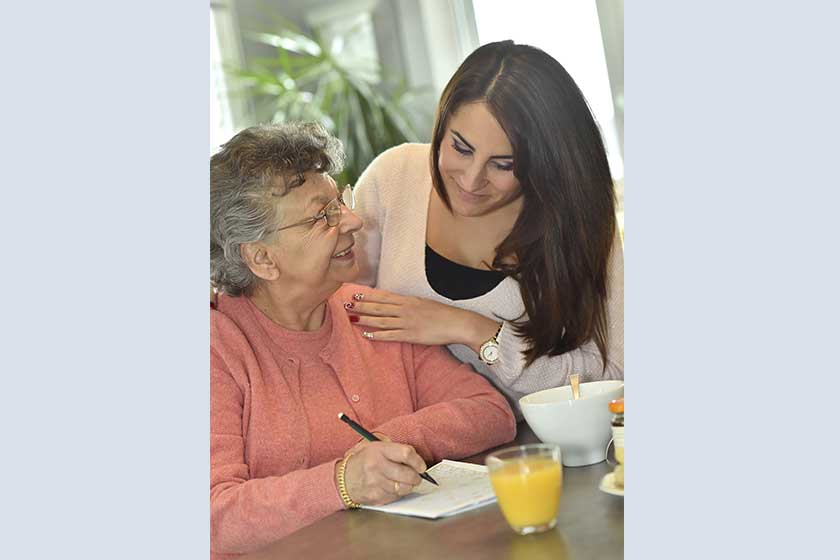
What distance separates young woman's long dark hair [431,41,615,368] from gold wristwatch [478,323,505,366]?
9 centimetres

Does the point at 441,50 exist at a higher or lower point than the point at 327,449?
higher

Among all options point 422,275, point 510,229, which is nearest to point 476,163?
point 510,229

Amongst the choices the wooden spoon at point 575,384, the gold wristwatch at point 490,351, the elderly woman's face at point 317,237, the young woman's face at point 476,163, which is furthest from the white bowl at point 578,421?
the elderly woman's face at point 317,237

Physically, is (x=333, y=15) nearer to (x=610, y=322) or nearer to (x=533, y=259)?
(x=533, y=259)

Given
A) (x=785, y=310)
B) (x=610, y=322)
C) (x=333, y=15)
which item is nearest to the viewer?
(x=785, y=310)

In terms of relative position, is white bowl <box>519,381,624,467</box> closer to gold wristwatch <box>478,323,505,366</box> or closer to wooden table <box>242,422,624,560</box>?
wooden table <box>242,422,624,560</box>

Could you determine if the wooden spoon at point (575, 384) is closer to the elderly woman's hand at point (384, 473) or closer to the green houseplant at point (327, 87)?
the elderly woman's hand at point (384, 473)

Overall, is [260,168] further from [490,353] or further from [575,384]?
[575,384]

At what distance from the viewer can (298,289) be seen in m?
1.52

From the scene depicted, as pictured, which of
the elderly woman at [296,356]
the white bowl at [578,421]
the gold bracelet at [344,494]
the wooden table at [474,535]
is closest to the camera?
the wooden table at [474,535]

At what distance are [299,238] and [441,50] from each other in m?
0.36

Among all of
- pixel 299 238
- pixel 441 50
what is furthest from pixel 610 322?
pixel 299 238

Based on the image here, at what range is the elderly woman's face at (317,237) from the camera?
4.83 feet

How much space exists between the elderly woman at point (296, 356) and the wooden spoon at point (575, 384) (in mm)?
149
